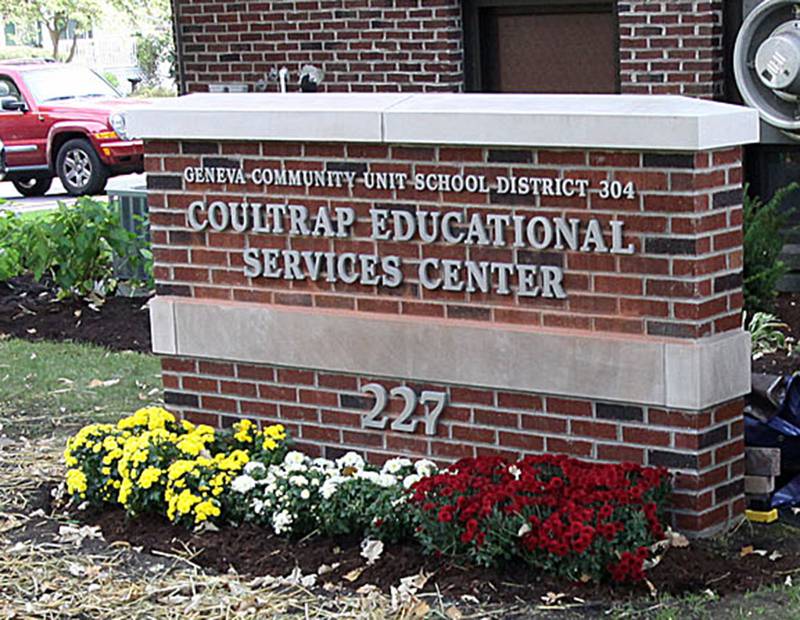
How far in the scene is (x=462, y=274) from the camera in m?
6.43

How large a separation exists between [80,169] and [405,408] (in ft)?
54.8

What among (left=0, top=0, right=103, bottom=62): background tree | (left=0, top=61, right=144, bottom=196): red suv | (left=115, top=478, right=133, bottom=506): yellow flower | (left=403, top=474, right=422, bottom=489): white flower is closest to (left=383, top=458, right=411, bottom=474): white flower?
(left=403, top=474, right=422, bottom=489): white flower

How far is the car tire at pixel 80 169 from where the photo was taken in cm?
2223

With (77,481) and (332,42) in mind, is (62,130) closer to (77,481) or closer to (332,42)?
(332,42)

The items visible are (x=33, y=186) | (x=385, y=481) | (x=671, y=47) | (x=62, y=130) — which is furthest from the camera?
(x=33, y=186)

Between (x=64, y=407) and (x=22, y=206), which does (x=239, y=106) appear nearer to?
(x=64, y=407)

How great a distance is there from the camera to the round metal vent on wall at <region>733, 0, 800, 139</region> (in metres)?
9.59

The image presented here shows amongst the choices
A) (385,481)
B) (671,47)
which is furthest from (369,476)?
(671,47)

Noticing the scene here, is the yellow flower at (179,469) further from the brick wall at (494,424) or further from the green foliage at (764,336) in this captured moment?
the green foliage at (764,336)

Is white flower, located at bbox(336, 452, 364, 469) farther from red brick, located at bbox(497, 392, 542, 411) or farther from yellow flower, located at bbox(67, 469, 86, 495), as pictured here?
yellow flower, located at bbox(67, 469, 86, 495)

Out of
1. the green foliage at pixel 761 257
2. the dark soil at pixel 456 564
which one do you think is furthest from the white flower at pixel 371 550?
the green foliage at pixel 761 257

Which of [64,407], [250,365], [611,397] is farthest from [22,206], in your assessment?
[611,397]

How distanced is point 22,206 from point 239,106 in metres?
15.0

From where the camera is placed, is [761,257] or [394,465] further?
[761,257]
